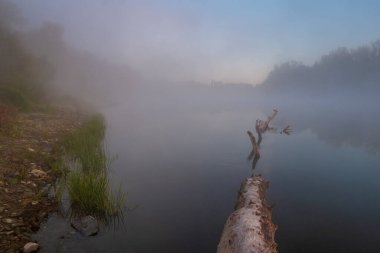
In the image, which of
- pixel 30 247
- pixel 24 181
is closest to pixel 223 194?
pixel 24 181

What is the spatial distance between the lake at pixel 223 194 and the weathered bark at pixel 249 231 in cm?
147

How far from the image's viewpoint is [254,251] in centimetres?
718

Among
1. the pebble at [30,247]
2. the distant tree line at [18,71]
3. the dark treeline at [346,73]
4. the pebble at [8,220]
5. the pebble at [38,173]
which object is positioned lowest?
the pebble at [30,247]

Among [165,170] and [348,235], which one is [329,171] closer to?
[348,235]

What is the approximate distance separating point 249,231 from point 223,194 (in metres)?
6.74

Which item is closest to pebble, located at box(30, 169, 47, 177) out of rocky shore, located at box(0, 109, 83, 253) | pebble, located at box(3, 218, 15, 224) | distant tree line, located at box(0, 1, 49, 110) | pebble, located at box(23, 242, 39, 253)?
rocky shore, located at box(0, 109, 83, 253)

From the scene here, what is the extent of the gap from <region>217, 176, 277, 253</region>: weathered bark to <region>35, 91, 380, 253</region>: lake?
4.83 feet

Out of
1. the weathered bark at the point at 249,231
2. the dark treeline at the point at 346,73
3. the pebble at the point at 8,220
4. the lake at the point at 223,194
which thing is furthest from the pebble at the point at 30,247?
the dark treeline at the point at 346,73

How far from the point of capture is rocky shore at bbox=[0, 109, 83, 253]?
27.3 ft

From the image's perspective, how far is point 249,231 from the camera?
8.05 meters

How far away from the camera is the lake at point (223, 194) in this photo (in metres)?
10.0

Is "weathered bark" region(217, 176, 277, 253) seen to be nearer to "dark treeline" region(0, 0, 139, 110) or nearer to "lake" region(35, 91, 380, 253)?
"lake" region(35, 91, 380, 253)

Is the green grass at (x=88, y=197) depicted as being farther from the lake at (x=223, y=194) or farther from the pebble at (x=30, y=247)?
the pebble at (x=30, y=247)

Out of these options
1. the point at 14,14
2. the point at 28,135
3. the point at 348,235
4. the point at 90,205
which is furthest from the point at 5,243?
the point at 14,14
